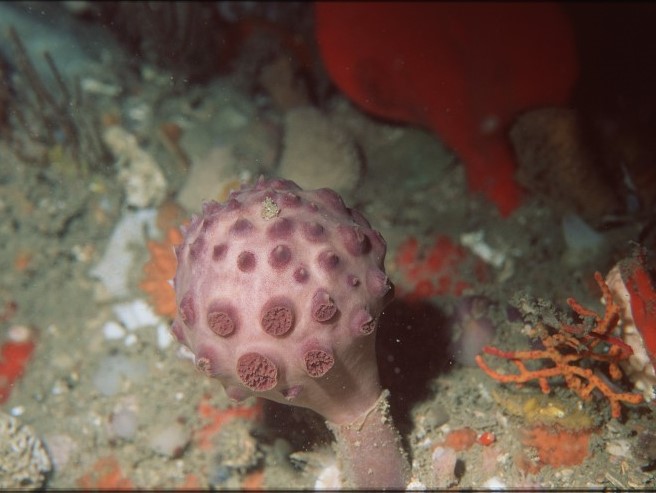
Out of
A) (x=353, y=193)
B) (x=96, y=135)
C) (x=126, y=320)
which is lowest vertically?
(x=126, y=320)

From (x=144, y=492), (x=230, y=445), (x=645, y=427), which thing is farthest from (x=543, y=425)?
(x=144, y=492)

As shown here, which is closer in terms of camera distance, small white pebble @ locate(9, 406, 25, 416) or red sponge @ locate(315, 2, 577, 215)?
small white pebble @ locate(9, 406, 25, 416)

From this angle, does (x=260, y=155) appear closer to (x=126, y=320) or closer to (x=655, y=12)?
(x=126, y=320)

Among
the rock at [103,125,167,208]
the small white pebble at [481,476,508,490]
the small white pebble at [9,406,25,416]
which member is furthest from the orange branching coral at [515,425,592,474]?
the small white pebble at [9,406,25,416]

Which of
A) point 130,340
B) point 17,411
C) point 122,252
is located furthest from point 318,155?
point 17,411

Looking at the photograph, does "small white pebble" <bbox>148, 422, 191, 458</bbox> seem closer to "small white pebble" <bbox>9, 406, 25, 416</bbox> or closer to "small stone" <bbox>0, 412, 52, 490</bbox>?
"small stone" <bbox>0, 412, 52, 490</bbox>

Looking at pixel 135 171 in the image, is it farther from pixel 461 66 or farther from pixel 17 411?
pixel 461 66

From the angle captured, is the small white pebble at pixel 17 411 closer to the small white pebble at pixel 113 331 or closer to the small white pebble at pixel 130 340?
the small white pebble at pixel 113 331
